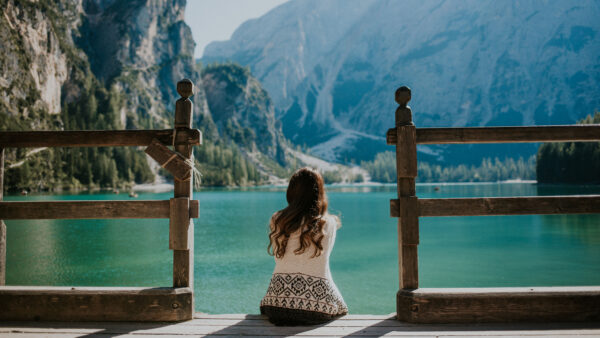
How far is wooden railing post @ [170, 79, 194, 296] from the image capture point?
498 cm

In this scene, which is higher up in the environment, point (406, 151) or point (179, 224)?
point (406, 151)

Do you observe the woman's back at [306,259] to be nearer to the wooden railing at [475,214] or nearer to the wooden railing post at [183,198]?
the wooden railing at [475,214]

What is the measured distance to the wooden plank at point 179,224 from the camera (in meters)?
4.97

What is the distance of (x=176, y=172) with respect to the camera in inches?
194

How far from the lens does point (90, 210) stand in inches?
199

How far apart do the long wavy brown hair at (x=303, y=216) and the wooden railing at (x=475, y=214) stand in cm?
106

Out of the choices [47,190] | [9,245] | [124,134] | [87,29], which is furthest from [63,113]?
[124,134]

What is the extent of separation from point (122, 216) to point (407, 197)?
331 cm

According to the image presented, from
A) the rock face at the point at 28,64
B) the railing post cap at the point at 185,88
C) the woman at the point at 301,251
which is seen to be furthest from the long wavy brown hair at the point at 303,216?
the rock face at the point at 28,64

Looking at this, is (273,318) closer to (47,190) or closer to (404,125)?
(404,125)

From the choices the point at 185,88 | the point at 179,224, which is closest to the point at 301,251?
the point at 179,224

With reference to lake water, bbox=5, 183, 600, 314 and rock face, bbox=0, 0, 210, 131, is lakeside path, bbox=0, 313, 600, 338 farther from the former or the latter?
rock face, bbox=0, 0, 210, 131

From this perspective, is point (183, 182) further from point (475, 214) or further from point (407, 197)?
point (475, 214)

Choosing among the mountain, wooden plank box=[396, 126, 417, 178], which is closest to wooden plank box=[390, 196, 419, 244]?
wooden plank box=[396, 126, 417, 178]
